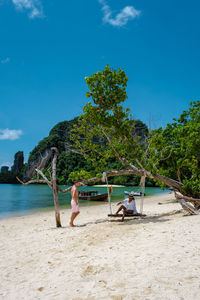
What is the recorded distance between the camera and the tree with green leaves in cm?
978

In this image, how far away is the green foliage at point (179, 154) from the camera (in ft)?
37.4

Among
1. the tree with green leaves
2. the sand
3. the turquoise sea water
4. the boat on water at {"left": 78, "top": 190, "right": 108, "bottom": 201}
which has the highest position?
the tree with green leaves

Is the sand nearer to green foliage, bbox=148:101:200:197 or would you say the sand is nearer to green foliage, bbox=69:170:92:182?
green foliage, bbox=69:170:92:182

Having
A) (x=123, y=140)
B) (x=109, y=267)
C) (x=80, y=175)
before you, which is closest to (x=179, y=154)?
(x=123, y=140)

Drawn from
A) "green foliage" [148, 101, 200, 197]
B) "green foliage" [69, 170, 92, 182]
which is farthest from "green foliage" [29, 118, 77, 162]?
"green foliage" [69, 170, 92, 182]

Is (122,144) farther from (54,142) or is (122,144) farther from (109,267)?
(54,142)

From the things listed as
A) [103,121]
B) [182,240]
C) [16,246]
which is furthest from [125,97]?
[16,246]

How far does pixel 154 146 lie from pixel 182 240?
6612mm

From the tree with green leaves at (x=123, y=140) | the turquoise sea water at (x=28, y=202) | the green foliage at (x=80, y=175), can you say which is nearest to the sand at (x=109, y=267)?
the green foliage at (x=80, y=175)

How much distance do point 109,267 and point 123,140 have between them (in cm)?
732

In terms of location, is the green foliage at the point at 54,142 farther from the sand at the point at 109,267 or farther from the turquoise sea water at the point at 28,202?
the sand at the point at 109,267

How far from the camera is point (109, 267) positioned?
4.47 meters

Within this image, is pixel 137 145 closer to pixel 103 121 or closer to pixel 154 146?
pixel 154 146

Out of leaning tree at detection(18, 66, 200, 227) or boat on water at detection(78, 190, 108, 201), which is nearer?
leaning tree at detection(18, 66, 200, 227)
